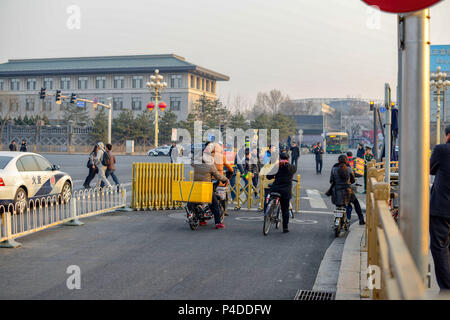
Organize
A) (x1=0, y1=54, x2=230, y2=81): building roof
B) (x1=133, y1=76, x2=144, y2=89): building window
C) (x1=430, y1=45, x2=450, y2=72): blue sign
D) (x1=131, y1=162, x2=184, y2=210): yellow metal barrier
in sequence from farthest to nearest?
(x1=133, y1=76, x2=144, y2=89): building window
(x1=0, y1=54, x2=230, y2=81): building roof
(x1=430, y1=45, x2=450, y2=72): blue sign
(x1=131, y1=162, x2=184, y2=210): yellow metal barrier

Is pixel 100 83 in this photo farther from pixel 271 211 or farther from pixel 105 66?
pixel 271 211

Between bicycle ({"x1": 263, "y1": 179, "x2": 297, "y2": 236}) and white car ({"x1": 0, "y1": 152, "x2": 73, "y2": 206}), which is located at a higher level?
white car ({"x1": 0, "y1": 152, "x2": 73, "y2": 206})

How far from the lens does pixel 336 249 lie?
31.3 feet

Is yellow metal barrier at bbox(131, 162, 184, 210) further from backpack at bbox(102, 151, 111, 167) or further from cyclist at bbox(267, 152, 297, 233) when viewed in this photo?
backpack at bbox(102, 151, 111, 167)

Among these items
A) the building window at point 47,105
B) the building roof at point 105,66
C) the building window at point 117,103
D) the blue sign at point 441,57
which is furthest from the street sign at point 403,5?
the building window at point 47,105

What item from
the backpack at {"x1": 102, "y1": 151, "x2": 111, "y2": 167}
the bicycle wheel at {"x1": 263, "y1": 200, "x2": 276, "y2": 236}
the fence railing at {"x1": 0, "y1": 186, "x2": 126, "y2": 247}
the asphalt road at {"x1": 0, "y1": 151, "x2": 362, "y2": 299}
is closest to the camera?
the asphalt road at {"x1": 0, "y1": 151, "x2": 362, "y2": 299}

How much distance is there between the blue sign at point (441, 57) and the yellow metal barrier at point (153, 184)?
68064 mm

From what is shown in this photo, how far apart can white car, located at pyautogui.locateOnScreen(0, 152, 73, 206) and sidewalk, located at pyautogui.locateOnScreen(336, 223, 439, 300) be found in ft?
22.9

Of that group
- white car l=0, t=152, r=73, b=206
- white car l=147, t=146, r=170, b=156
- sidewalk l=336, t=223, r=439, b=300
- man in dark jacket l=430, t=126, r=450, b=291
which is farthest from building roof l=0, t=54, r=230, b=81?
man in dark jacket l=430, t=126, r=450, b=291

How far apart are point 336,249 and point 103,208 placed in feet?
22.0

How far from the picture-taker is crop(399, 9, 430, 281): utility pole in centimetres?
324

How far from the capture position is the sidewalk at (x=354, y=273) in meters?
6.27
